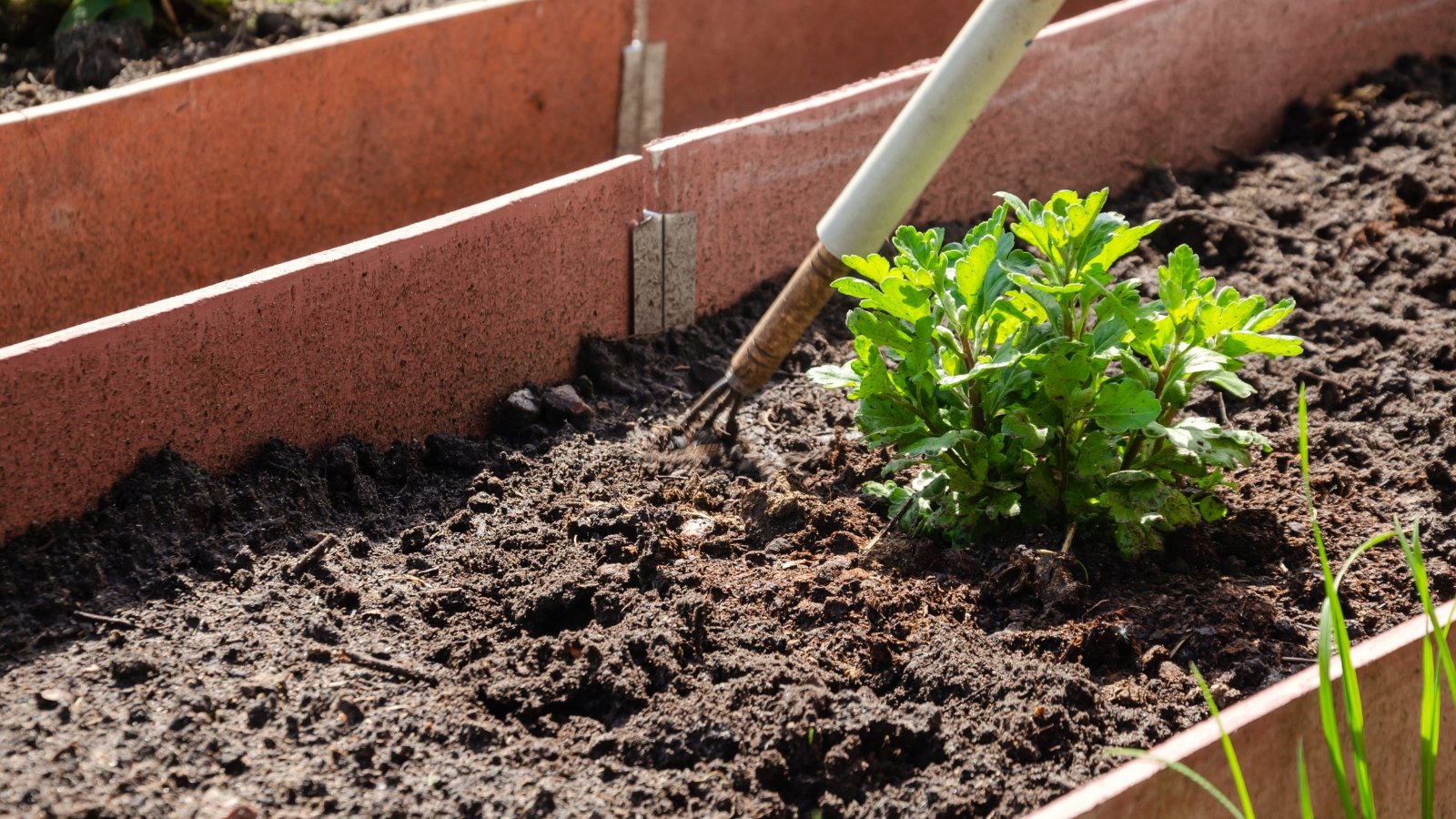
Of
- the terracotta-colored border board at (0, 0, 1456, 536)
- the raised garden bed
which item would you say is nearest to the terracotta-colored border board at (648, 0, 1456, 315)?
the terracotta-colored border board at (0, 0, 1456, 536)

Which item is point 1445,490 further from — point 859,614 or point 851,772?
point 851,772

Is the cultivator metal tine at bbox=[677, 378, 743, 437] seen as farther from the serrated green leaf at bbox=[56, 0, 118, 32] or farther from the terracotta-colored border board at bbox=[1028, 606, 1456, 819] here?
the serrated green leaf at bbox=[56, 0, 118, 32]

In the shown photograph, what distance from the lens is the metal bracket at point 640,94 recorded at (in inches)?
181

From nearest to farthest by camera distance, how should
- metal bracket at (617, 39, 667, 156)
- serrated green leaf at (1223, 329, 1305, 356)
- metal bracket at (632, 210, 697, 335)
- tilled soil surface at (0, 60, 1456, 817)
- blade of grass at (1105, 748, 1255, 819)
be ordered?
blade of grass at (1105, 748, 1255, 819), tilled soil surface at (0, 60, 1456, 817), serrated green leaf at (1223, 329, 1305, 356), metal bracket at (632, 210, 697, 335), metal bracket at (617, 39, 667, 156)

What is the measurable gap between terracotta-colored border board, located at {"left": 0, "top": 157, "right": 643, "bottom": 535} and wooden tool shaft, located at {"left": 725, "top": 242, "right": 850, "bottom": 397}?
0.48 m

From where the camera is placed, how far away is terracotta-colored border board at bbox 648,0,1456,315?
3.45 metres

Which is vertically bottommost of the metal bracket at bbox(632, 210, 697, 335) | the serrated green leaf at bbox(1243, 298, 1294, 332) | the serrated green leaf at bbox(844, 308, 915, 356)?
the metal bracket at bbox(632, 210, 697, 335)

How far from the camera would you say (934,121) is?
2625mm

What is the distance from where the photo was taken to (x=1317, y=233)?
12.4 feet

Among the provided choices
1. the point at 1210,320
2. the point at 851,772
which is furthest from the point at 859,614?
the point at 1210,320

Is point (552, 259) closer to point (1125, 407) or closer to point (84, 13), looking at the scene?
point (1125, 407)

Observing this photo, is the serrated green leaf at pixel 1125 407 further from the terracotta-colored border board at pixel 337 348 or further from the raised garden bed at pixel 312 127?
the raised garden bed at pixel 312 127

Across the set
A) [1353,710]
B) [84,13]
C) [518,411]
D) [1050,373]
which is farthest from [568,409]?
[84,13]

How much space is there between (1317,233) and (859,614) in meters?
2.02
